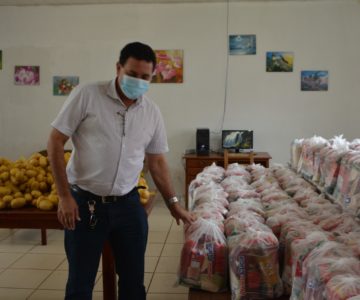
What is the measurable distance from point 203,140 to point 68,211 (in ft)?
12.9

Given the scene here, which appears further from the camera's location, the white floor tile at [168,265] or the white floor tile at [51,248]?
the white floor tile at [51,248]

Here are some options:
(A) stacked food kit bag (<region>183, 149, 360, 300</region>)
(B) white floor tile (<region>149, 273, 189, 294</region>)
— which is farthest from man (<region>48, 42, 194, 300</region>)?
(B) white floor tile (<region>149, 273, 189, 294</region>)

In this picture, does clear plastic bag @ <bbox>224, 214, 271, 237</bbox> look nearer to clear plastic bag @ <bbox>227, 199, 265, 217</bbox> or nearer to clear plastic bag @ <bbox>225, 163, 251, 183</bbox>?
clear plastic bag @ <bbox>227, 199, 265, 217</bbox>

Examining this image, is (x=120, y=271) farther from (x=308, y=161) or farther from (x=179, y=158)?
(x=179, y=158)

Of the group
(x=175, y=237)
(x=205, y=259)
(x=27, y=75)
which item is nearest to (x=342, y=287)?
(x=205, y=259)

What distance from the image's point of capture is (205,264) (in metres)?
1.85

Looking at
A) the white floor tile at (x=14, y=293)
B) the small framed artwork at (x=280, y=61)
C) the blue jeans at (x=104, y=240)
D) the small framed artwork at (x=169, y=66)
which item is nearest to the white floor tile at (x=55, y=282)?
the white floor tile at (x=14, y=293)

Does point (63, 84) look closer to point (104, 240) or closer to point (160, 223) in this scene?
point (160, 223)

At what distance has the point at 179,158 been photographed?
232 inches

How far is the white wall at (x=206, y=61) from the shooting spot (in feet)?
18.4

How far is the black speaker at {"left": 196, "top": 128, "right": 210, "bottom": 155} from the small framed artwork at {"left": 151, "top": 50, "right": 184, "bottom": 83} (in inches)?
33.1

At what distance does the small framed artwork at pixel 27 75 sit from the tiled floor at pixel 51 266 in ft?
8.05

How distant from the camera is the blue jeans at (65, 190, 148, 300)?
1.74 meters

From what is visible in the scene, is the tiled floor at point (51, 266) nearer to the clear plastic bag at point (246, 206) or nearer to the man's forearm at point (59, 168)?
the clear plastic bag at point (246, 206)
